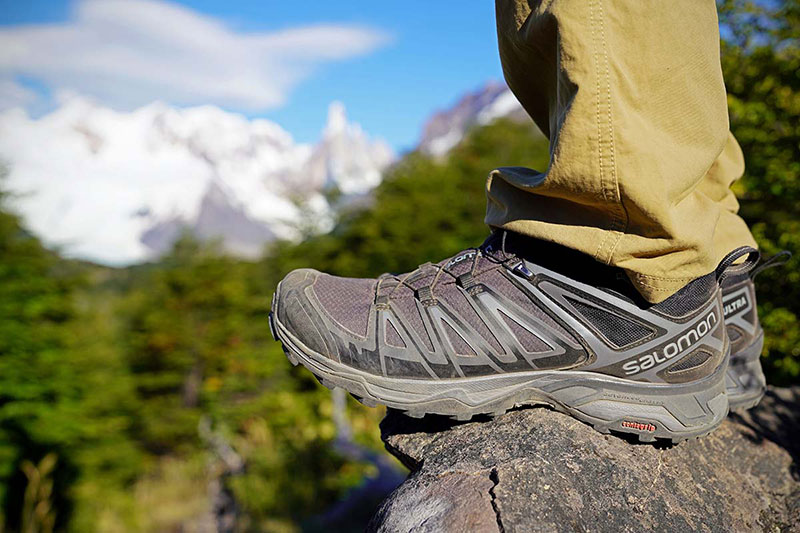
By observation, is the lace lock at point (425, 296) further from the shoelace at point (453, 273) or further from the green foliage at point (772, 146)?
the green foliage at point (772, 146)

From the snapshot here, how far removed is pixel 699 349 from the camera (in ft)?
4.52

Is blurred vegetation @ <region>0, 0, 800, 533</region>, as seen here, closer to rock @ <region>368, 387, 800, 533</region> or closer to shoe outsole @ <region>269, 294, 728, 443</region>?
rock @ <region>368, 387, 800, 533</region>

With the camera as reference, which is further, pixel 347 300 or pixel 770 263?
pixel 770 263

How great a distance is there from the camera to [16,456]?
21.1 feet

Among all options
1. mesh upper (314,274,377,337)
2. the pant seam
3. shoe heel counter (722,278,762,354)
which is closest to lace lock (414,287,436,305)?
mesh upper (314,274,377,337)

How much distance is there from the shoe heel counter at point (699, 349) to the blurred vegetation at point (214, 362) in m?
0.88

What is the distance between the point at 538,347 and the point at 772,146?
1.69m

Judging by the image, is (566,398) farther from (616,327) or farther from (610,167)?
(610,167)

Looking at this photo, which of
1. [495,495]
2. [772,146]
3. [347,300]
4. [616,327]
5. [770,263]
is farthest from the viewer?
[772,146]

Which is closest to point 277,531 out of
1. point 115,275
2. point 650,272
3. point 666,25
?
point 650,272

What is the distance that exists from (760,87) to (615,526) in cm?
236

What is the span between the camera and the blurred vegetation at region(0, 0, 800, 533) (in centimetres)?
241

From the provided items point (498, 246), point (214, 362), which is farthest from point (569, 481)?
point (214, 362)

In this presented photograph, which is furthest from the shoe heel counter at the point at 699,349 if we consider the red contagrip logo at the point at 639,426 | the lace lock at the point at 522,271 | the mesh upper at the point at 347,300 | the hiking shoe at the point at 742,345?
the mesh upper at the point at 347,300
